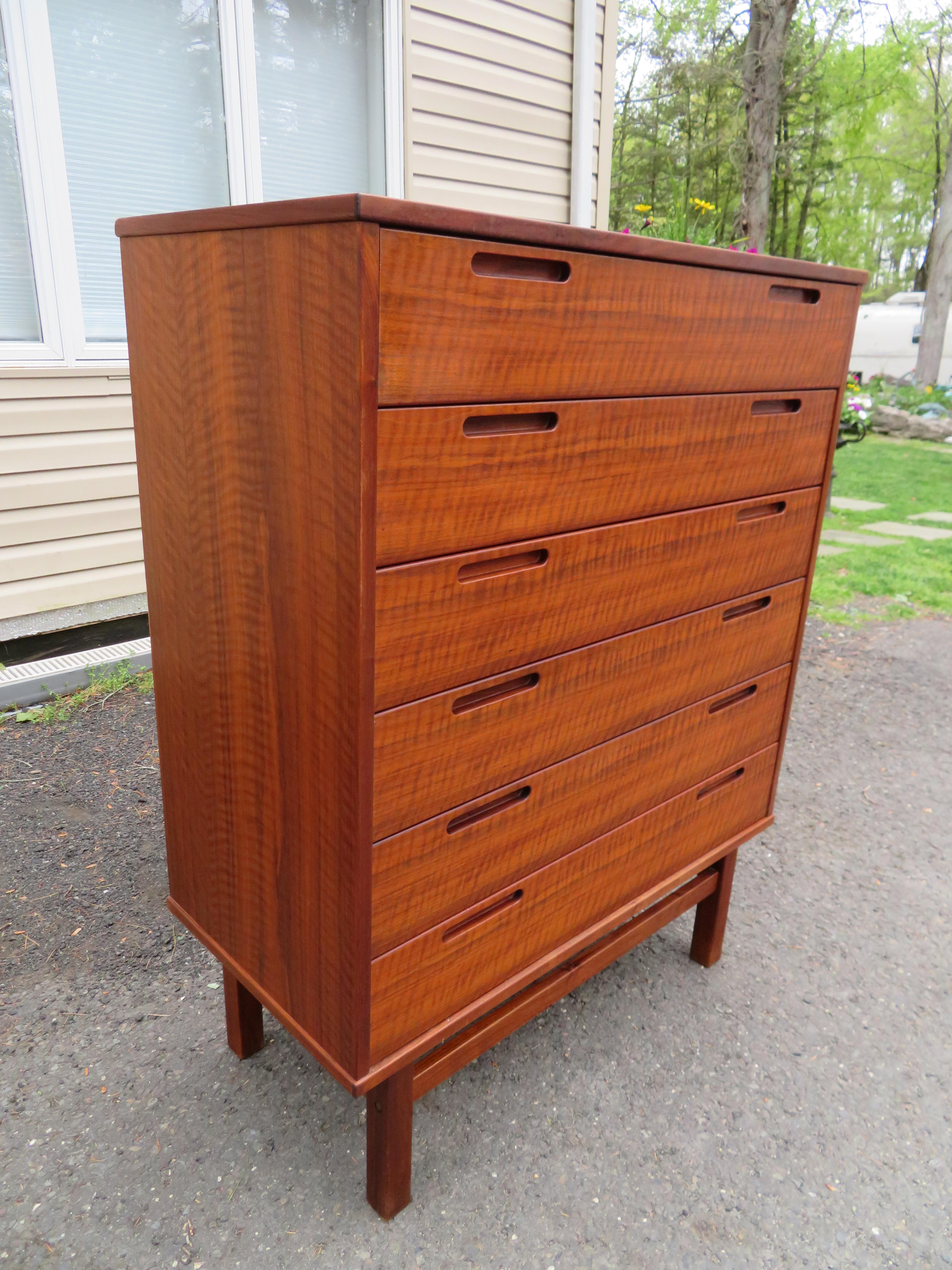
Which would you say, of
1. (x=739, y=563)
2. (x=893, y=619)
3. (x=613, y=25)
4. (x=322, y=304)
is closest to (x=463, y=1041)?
(x=739, y=563)

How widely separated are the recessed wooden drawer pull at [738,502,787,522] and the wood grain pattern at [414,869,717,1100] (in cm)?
82

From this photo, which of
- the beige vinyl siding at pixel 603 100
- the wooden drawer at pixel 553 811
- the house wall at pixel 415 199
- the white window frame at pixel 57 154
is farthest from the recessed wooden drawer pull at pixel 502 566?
the beige vinyl siding at pixel 603 100

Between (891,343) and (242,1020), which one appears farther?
(891,343)

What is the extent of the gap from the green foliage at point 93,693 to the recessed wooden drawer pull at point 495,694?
2334mm

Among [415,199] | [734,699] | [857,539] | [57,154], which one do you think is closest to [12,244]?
[57,154]

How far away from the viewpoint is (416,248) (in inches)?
37.5

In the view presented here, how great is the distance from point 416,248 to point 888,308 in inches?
851

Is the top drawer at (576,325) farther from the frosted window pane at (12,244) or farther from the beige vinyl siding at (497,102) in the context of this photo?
the frosted window pane at (12,244)

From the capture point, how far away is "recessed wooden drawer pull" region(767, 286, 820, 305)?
152 cm

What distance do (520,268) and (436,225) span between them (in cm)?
17

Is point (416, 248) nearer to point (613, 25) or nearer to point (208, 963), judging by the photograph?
point (208, 963)

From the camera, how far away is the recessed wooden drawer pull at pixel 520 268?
3.42 feet

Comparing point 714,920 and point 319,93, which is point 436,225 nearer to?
point 714,920

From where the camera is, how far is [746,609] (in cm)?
175
